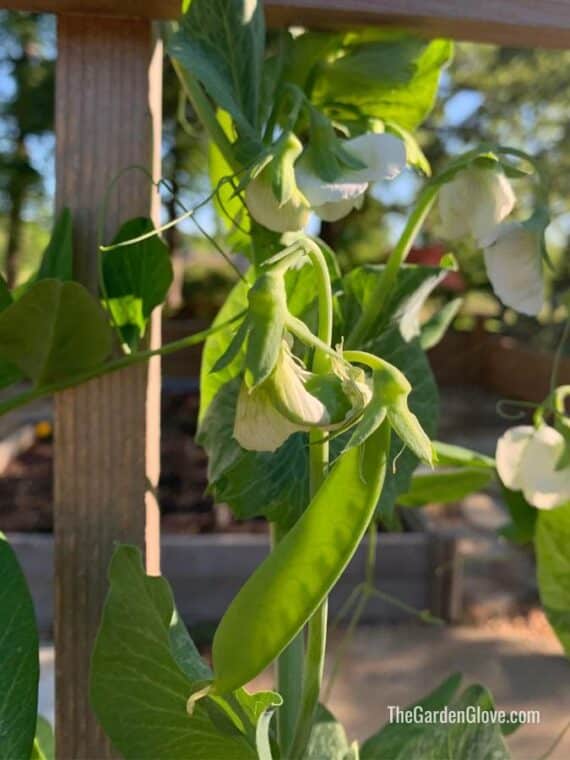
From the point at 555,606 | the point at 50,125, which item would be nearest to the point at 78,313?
the point at 555,606

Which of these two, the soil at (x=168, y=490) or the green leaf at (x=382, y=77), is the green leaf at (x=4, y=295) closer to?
the green leaf at (x=382, y=77)

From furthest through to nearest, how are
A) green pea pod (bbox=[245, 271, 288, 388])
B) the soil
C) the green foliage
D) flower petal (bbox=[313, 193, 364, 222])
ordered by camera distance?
1. the soil
2. the green foliage
3. flower petal (bbox=[313, 193, 364, 222])
4. green pea pod (bbox=[245, 271, 288, 388])

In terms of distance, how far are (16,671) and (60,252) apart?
0.16 metres

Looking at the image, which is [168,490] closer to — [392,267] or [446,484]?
[446,484]

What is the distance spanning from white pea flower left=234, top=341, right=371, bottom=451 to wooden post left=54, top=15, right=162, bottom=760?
0.12 m

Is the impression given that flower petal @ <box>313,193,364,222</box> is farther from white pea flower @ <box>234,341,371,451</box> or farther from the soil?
the soil

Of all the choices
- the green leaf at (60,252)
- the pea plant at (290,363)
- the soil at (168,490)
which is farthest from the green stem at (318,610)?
the soil at (168,490)

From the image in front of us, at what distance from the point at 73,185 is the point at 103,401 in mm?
90

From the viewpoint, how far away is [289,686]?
334 millimetres

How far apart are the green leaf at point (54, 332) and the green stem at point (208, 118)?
0.26 ft

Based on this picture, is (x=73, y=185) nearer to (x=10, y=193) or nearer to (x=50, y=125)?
(x=50, y=125)

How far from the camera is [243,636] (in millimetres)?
229

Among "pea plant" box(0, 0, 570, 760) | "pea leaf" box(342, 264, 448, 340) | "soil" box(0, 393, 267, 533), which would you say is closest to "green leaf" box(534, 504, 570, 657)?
"pea plant" box(0, 0, 570, 760)

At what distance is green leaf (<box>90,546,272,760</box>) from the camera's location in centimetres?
28
